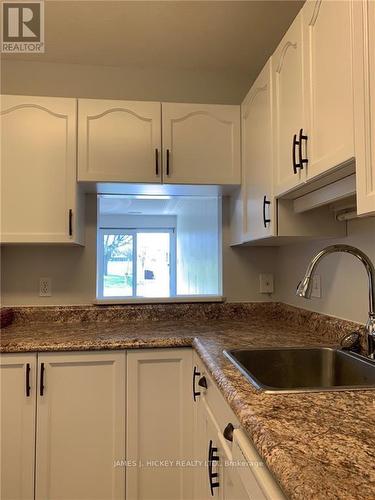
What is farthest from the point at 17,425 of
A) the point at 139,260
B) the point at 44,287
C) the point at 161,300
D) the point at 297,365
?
the point at 139,260

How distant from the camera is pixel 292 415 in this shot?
78cm

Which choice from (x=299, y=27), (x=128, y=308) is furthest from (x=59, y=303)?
(x=299, y=27)

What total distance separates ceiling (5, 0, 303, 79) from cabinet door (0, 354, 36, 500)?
171 centimetres

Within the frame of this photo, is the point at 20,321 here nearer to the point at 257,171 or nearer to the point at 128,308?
the point at 128,308

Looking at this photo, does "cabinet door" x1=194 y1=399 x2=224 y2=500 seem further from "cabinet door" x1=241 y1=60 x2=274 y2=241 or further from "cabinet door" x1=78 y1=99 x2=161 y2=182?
"cabinet door" x1=78 y1=99 x2=161 y2=182

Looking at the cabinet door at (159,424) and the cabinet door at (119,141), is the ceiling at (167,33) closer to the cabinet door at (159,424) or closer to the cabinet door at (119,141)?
the cabinet door at (119,141)

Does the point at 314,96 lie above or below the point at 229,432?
above

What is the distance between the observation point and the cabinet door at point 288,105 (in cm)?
129

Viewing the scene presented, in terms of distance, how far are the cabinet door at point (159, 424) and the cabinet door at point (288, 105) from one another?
927mm

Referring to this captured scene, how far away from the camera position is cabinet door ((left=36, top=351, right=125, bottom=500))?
61.0 inches

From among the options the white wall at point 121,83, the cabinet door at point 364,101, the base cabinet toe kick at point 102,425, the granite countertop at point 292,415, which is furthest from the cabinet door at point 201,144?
the cabinet door at point 364,101

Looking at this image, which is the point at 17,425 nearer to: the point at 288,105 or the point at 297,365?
the point at 297,365

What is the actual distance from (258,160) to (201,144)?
1.29 ft

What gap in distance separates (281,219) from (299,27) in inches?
29.1
